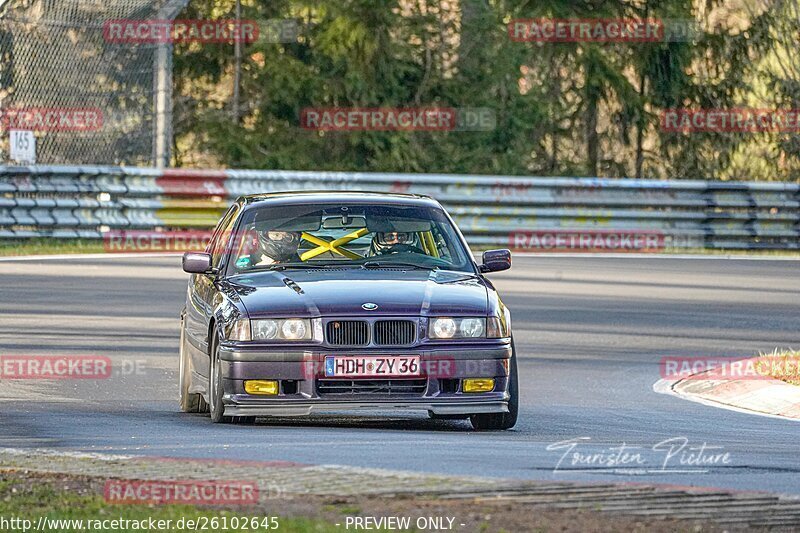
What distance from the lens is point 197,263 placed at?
11.3 meters

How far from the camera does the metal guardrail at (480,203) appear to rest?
2644 centimetres

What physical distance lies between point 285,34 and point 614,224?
7.82 m

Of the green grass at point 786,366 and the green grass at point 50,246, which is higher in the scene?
the green grass at point 786,366

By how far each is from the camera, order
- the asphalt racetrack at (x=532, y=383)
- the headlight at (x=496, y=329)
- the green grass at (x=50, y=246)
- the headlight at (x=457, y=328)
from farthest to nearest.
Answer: the green grass at (x=50, y=246)
the headlight at (x=496, y=329)
the headlight at (x=457, y=328)
the asphalt racetrack at (x=532, y=383)

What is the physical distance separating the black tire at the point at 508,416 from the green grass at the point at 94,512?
3545 millimetres

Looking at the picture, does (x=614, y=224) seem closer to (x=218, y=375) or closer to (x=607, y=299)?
(x=607, y=299)

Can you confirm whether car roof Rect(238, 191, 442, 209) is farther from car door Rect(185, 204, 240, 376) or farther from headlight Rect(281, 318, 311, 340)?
headlight Rect(281, 318, 311, 340)

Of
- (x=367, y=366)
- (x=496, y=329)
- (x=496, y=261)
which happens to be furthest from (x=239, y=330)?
(x=496, y=261)

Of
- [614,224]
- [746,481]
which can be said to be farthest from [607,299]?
[746,481]

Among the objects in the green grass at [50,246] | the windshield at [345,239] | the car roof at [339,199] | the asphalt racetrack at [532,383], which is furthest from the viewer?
the green grass at [50,246]

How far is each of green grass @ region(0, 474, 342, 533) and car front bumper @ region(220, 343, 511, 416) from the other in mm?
2664

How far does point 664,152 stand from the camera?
120ft

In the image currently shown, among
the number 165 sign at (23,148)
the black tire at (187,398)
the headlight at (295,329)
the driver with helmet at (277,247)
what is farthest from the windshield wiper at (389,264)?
the number 165 sign at (23,148)

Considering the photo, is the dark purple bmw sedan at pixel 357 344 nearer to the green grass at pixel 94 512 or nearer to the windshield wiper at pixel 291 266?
the windshield wiper at pixel 291 266
